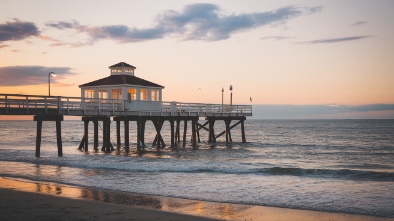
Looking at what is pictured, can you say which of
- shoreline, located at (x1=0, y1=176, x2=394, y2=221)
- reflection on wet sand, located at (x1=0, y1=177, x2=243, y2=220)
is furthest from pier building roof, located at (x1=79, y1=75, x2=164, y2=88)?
shoreline, located at (x1=0, y1=176, x2=394, y2=221)

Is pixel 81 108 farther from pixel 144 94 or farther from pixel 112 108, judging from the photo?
pixel 144 94

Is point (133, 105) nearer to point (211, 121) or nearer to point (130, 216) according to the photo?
point (211, 121)

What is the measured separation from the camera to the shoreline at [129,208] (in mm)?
10258

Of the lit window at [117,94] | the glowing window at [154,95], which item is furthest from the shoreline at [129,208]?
the glowing window at [154,95]

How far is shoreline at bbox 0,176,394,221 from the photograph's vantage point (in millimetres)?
10258

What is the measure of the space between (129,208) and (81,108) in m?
16.1

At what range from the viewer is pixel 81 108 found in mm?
25906

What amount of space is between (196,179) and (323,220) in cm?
837

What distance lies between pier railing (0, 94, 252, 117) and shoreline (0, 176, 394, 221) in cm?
920

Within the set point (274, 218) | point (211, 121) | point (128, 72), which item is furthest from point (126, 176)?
point (211, 121)

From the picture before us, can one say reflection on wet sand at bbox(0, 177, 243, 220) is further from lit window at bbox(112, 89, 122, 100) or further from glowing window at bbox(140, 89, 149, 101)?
glowing window at bbox(140, 89, 149, 101)

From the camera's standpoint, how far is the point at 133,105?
30.5 metres

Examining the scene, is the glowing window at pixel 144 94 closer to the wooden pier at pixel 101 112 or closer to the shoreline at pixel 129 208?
the wooden pier at pixel 101 112

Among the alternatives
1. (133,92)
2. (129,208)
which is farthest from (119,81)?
(129,208)
